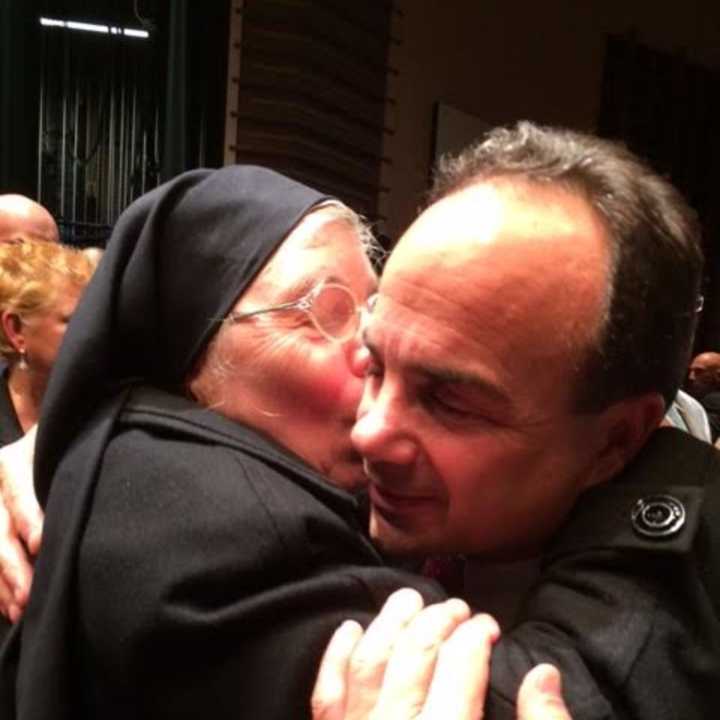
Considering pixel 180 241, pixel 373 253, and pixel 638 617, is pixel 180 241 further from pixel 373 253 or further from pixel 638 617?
pixel 638 617

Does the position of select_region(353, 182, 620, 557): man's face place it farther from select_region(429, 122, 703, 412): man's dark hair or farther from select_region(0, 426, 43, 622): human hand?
select_region(0, 426, 43, 622): human hand

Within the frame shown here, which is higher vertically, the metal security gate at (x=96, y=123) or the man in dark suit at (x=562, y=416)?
the man in dark suit at (x=562, y=416)

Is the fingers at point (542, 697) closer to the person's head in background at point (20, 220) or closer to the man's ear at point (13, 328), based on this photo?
the man's ear at point (13, 328)

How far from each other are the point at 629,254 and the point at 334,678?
42cm

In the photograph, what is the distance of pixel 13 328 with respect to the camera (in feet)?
8.81

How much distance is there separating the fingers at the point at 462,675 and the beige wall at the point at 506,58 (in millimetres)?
4407

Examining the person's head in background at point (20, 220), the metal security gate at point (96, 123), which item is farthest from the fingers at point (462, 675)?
the metal security gate at point (96, 123)

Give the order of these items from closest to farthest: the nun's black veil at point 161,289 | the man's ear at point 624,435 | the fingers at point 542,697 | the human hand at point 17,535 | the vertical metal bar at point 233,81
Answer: the fingers at point 542,697 < the man's ear at point 624,435 < the nun's black veil at point 161,289 < the human hand at point 17,535 < the vertical metal bar at point 233,81

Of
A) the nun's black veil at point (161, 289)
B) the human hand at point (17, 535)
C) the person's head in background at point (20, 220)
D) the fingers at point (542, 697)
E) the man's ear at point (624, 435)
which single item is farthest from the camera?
the person's head in background at point (20, 220)

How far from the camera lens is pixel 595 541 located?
2.86 ft

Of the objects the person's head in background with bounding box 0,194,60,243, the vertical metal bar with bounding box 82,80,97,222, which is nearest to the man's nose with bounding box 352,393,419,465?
the person's head in background with bounding box 0,194,60,243

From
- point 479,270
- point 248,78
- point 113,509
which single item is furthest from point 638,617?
point 248,78

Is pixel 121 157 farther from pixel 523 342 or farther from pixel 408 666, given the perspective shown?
pixel 408 666

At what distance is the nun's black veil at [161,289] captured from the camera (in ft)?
3.53
